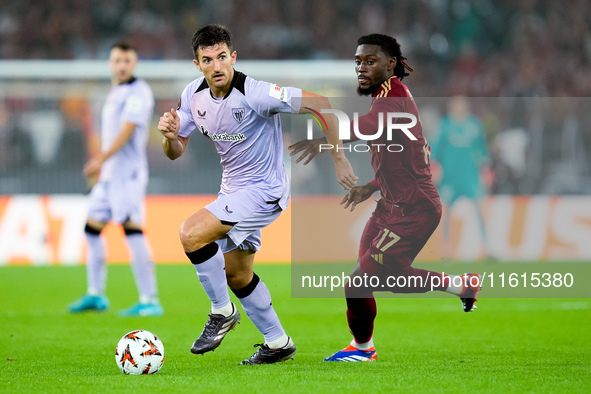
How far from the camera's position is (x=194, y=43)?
5.38 m

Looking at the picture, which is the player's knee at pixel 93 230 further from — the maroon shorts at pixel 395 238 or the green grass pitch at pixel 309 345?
the maroon shorts at pixel 395 238

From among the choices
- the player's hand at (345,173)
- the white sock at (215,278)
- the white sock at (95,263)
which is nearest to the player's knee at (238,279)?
the white sock at (215,278)

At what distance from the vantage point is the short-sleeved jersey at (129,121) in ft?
28.0

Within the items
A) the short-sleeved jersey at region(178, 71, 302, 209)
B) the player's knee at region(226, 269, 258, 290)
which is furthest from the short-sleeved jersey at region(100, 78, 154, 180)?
the player's knee at region(226, 269, 258, 290)

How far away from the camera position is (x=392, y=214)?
561 centimetres

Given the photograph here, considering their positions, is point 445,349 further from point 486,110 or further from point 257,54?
point 257,54

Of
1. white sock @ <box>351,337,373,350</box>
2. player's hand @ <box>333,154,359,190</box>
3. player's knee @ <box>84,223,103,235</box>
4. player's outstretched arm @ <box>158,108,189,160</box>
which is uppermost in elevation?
player's outstretched arm @ <box>158,108,189,160</box>

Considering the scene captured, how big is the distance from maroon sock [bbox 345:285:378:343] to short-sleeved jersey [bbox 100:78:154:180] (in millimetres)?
3729

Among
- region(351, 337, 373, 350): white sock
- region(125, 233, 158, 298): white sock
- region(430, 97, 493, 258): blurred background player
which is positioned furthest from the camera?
region(430, 97, 493, 258): blurred background player

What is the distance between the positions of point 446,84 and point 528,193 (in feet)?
17.9

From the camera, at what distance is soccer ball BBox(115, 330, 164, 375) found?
503 cm

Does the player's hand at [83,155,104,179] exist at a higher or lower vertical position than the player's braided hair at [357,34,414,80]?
lower

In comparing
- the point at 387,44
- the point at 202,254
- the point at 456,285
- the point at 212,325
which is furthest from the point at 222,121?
the point at 456,285

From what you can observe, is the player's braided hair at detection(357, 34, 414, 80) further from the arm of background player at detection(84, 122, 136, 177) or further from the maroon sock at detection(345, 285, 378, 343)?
the arm of background player at detection(84, 122, 136, 177)
